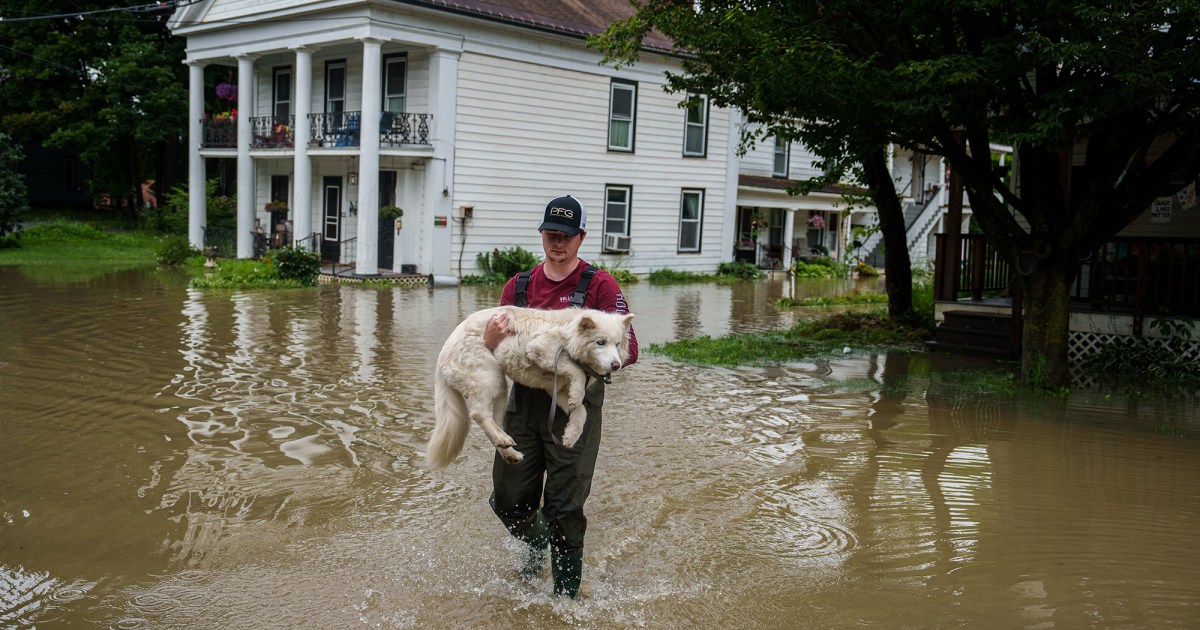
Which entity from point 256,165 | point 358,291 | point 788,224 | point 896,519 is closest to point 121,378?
point 896,519

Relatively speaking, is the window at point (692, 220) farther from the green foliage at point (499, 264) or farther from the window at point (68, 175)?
the window at point (68, 175)

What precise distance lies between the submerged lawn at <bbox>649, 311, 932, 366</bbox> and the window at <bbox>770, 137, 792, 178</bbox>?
18474 mm

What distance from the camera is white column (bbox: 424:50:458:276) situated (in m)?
23.8

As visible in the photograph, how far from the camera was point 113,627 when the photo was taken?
4.81 m

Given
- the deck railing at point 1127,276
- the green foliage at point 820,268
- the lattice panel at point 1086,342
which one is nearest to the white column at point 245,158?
the green foliage at point 820,268

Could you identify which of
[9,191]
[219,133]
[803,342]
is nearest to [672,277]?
[219,133]

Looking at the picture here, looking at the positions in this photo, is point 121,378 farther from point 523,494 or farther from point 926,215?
point 926,215

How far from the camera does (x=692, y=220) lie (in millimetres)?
30922

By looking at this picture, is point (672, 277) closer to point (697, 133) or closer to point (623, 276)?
point (623, 276)

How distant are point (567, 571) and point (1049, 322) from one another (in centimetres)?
846

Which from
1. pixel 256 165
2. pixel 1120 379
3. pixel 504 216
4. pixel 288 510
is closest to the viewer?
pixel 288 510

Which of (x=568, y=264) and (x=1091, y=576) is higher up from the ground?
(x=568, y=264)

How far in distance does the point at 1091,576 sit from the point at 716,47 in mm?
9497

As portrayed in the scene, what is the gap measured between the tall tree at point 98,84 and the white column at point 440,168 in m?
13.2
